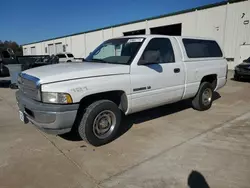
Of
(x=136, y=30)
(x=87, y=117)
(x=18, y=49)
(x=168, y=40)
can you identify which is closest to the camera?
(x=87, y=117)

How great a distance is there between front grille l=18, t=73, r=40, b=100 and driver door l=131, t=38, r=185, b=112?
1.65 m

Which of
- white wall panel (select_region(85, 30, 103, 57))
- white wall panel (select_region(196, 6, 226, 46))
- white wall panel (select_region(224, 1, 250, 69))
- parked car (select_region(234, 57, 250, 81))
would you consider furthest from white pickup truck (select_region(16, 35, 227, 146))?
white wall panel (select_region(85, 30, 103, 57))

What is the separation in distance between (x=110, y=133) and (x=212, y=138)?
198 cm

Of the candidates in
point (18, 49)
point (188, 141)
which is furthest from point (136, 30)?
point (18, 49)

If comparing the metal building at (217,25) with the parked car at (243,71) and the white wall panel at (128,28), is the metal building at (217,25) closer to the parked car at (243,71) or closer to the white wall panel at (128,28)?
the white wall panel at (128,28)

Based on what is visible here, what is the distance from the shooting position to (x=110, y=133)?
3.97 m

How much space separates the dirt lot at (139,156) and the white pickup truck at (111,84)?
0.47m

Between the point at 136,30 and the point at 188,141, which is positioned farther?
the point at 136,30

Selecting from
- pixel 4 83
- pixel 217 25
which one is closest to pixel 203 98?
pixel 4 83

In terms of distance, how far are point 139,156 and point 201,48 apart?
3673 mm

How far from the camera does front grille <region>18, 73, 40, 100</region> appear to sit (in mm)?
3275

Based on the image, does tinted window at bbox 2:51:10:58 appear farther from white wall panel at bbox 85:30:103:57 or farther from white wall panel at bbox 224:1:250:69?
white wall panel at bbox 85:30:103:57

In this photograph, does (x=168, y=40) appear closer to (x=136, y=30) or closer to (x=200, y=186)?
(x=200, y=186)

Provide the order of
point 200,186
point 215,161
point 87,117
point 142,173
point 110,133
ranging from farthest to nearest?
point 110,133 → point 87,117 → point 215,161 → point 142,173 → point 200,186
